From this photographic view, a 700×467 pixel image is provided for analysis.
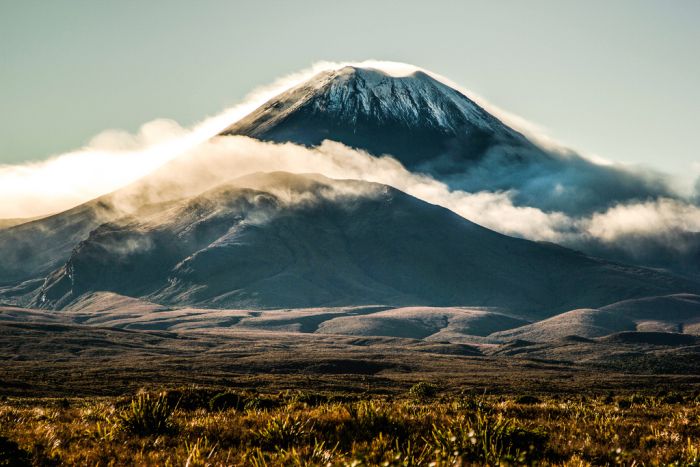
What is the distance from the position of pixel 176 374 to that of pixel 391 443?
127335 mm

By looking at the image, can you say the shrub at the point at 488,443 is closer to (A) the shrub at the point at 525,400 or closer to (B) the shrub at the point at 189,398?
(B) the shrub at the point at 189,398

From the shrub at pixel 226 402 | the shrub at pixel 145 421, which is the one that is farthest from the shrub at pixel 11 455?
the shrub at pixel 226 402

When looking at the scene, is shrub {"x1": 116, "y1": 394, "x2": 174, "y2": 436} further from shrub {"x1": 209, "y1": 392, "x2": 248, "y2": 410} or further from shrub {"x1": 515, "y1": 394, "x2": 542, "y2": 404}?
shrub {"x1": 515, "y1": 394, "x2": 542, "y2": 404}

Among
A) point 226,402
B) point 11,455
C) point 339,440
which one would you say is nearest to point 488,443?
point 339,440

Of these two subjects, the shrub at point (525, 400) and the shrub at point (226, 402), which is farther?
the shrub at point (525, 400)

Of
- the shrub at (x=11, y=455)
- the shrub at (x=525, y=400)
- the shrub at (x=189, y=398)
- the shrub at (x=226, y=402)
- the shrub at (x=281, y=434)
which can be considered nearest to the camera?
the shrub at (x=11, y=455)

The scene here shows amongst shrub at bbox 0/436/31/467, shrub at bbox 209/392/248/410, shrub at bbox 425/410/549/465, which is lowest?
shrub at bbox 209/392/248/410

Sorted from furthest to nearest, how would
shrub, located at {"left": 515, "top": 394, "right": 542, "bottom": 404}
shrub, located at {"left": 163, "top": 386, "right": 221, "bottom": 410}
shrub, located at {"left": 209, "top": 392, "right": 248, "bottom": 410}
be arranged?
shrub, located at {"left": 515, "top": 394, "right": 542, "bottom": 404}, shrub, located at {"left": 163, "top": 386, "right": 221, "bottom": 410}, shrub, located at {"left": 209, "top": 392, "right": 248, "bottom": 410}

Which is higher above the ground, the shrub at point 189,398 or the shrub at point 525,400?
the shrub at point 189,398

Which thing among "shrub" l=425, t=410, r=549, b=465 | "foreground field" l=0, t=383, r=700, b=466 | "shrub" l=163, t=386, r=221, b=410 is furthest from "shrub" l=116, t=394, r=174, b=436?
"shrub" l=163, t=386, r=221, b=410

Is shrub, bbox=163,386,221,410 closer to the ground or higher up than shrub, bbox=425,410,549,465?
closer to the ground

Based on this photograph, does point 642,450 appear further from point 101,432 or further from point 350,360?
point 350,360

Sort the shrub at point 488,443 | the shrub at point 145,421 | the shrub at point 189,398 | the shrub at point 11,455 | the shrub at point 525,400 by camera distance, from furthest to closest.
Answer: the shrub at point 525,400, the shrub at point 189,398, the shrub at point 145,421, the shrub at point 488,443, the shrub at point 11,455

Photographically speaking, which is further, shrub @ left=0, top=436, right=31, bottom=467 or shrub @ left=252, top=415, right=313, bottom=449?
shrub @ left=252, top=415, right=313, bottom=449
